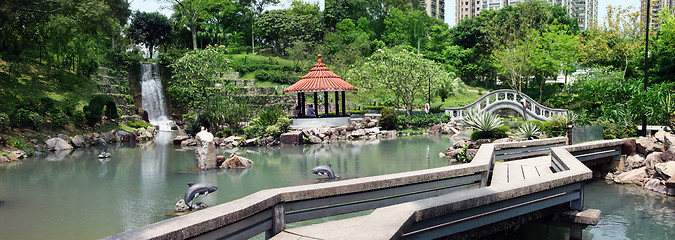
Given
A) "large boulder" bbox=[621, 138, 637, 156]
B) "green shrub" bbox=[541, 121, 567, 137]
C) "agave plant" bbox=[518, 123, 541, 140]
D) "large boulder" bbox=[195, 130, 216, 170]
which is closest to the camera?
"large boulder" bbox=[621, 138, 637, 156]

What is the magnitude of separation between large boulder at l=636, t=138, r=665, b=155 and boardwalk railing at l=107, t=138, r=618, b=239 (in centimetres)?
658

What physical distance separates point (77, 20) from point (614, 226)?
21.9m

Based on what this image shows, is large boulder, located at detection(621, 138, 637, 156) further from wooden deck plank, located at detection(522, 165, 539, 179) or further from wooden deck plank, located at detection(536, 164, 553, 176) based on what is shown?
wooden deck plank, located at detection(522, 165, 539, 179)

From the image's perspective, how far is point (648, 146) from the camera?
11.6 m

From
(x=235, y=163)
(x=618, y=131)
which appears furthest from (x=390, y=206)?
(x=618, y=131)

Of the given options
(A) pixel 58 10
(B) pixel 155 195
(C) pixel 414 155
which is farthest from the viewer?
(A) pixel 58 10

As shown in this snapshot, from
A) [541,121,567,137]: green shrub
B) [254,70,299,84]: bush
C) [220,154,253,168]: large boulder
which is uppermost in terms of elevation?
[254,70,299,84]: bush

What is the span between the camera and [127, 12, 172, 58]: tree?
1674 inches

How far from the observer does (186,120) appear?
3391cm

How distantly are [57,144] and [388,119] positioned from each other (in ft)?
52.4

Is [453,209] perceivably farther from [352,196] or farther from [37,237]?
[37,237]

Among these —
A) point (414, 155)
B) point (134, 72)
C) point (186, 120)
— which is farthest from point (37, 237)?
point (134, 72)

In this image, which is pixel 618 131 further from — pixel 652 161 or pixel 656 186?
pixel 656 186

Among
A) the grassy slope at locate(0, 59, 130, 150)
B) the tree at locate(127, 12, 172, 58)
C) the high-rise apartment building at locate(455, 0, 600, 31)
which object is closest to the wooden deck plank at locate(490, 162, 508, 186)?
the grassy slope at locate(0, 59, 130, 150)
